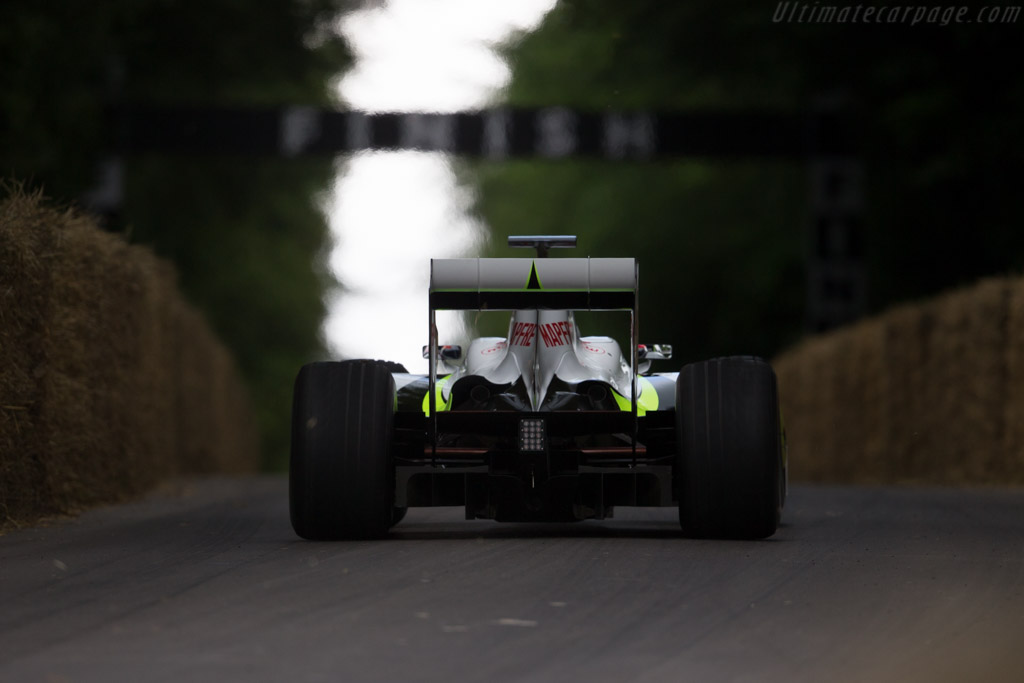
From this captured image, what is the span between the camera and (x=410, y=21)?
25297mm

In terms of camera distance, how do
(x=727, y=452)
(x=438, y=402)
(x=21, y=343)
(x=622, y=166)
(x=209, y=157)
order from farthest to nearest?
1. (x=622, y=166)
2. (x=209, y=157)
3. (x=21, y=343)
4. (x=438, y=402)
5. (x=727, y=452)

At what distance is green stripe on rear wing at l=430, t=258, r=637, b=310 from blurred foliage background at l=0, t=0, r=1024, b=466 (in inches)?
517

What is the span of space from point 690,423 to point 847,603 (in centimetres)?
315

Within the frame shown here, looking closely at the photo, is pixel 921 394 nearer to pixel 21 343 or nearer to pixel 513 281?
pixel 21 343

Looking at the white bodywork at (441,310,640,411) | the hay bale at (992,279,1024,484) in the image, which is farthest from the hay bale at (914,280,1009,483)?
the white bodywork at (441,310,640,411)

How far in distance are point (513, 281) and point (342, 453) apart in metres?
A: 1.49

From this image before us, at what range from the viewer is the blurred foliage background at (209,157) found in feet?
99.6

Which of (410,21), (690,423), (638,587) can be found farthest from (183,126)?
(638,587)

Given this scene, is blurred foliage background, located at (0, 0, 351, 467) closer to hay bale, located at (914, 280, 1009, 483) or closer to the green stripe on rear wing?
hay bale, located at (914, 280, 1009, 483)

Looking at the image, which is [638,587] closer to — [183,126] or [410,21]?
[410,21]

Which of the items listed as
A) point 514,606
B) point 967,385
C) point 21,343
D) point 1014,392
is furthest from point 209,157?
point 514,606

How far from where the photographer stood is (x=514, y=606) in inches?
322

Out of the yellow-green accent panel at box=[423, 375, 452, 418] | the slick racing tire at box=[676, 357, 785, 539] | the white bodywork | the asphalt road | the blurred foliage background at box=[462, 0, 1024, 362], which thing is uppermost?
the blurred foliage background at box=[462, 0, 1024, 362]

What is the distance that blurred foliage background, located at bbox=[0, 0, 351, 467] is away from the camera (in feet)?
99.6
